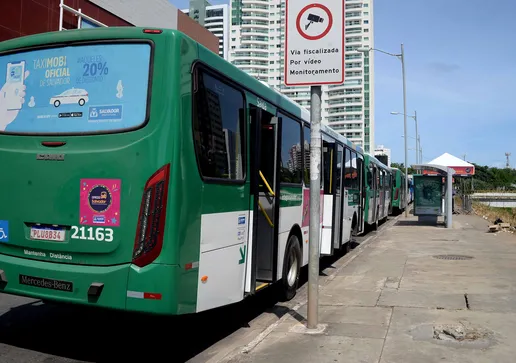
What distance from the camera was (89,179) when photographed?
4.64 metres

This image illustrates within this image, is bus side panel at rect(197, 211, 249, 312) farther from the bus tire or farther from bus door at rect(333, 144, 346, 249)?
bus door at rect(333, 144, 346, 249)

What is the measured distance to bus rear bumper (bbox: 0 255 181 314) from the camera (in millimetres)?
4363

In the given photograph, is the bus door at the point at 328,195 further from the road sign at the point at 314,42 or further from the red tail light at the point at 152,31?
the red tail light at the point at 152,31

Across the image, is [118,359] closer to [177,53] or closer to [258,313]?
[258,313]

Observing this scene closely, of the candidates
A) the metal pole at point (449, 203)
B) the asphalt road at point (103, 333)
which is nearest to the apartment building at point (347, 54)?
the metal pole at point (449, 203)

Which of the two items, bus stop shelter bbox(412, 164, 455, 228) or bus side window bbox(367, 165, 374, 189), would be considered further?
bus stop shelter bbox(412, 164, 455, 228)

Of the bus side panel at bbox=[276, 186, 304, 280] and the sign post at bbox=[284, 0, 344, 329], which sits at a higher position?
the sign post at bbox=[284, 0, 344, 329]

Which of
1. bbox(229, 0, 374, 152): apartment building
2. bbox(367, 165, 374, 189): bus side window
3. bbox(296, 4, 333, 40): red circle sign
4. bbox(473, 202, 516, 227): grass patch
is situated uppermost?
bbox(229, 0, 374, 152): apartment building

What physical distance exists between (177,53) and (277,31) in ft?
493

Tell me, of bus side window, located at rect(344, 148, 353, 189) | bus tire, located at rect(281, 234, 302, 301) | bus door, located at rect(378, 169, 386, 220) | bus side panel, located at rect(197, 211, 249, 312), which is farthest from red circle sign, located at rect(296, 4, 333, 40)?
bus door, located at rect(378, 169, 386, 220)

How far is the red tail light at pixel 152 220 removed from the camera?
4.40 m

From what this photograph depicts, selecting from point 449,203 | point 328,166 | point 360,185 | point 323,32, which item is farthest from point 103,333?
point 449,203

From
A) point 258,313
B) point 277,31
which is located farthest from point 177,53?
point 277,31

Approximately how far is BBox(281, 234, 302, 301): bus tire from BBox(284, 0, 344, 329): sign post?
1604mm
